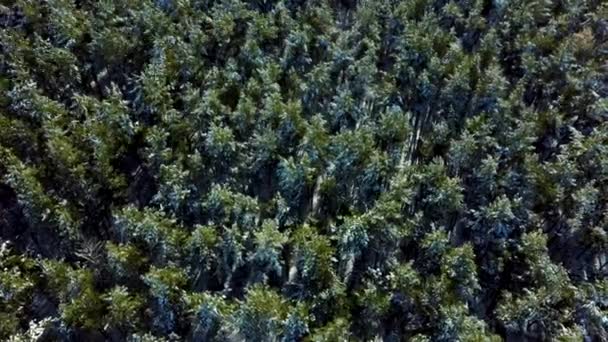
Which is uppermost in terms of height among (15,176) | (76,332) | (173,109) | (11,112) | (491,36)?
(491,36)

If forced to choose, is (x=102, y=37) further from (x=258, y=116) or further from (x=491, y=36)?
(x=491, y=36)

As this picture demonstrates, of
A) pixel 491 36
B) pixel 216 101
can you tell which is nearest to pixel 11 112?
pixel 216 101

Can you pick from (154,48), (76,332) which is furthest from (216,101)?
(76,332)

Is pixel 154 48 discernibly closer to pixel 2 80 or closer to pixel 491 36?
pixel 2 80

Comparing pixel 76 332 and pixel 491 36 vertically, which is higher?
pixel 491 36

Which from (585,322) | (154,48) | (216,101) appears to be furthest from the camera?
(154,48)

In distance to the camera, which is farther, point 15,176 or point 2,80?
point 2,80

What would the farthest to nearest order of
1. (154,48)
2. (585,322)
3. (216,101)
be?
(154,48) < (216,101) < (585,322)
